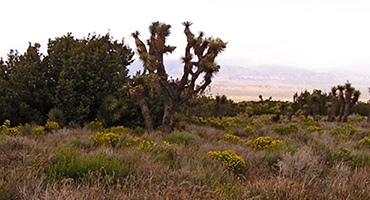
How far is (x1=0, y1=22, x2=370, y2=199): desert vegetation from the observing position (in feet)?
16.0

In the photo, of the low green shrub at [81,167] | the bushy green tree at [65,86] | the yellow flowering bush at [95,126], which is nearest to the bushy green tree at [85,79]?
the bushy green tree at [65,86]

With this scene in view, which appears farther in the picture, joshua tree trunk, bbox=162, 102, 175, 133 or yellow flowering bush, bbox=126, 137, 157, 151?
joshua tree trunk, bbox=162, 102, 175, 133

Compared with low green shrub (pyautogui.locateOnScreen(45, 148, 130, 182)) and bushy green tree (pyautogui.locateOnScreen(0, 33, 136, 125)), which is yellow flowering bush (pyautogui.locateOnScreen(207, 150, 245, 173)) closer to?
low green shrub (pyautogui.locateOnScreen(45, 148, 130, 182))

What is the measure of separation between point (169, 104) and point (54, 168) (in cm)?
989

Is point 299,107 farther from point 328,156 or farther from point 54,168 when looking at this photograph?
point 54,168

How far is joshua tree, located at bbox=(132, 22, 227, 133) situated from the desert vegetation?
0.04 meters

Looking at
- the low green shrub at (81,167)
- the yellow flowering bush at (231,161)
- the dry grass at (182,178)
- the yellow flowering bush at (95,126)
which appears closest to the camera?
the dry grass at (182,178)

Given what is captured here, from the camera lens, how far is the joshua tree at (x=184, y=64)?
14.3m

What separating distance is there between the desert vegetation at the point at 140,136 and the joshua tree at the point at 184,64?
0.14 ft

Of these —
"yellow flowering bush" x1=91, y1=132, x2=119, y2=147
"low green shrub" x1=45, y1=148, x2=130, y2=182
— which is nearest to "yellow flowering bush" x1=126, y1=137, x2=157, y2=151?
"yellow flowering bush" x1=91, y1=132, x2=119, y2=147

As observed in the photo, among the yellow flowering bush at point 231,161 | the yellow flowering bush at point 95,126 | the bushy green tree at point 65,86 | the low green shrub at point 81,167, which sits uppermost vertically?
the bushy green tree at point 65,86

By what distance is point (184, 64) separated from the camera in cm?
1466

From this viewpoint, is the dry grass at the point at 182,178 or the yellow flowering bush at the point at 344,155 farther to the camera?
the yellow flowering bush at the point at 344,155

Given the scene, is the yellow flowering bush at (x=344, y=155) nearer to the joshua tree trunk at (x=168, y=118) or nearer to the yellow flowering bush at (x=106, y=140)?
the yellow flowering bush at (x=106, y=140)
